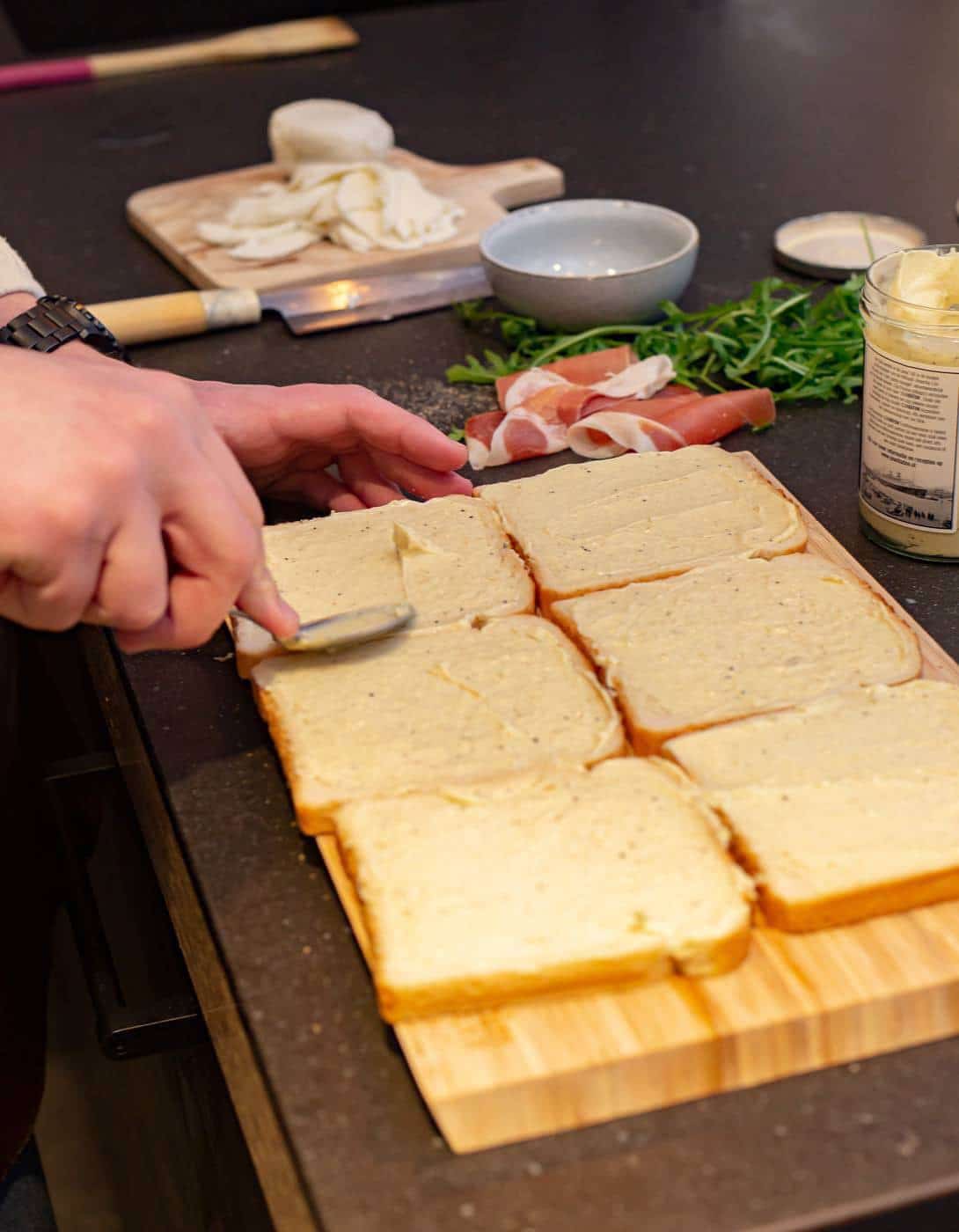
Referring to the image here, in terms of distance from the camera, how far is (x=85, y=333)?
186 cm

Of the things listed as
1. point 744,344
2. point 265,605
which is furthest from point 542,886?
point 744,344

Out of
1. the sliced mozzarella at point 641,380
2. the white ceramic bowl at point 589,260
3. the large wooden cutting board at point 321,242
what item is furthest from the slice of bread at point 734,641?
the large wooden cutting board at point 321,242

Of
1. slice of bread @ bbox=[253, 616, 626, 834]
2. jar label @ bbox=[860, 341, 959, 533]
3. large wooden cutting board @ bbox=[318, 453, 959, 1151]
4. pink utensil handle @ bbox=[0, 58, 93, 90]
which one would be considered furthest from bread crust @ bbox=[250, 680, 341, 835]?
pink utensil handle @ bbox=[0, 58, 93, 90]

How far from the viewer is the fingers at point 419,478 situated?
1742 millimetres

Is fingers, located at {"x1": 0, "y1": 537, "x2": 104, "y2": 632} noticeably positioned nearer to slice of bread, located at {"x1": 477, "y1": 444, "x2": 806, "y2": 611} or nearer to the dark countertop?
the dark countertop

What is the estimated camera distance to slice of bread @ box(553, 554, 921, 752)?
4.36 feet

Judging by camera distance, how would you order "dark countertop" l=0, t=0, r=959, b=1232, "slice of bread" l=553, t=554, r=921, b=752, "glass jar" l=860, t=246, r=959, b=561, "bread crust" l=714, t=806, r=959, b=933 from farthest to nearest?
"glass jar" l=860, t=246, r=959, b=561 < "slice of bread" l=553, t=554, r=921, b=752 < "bread crust" l=714, t=806, r=959, b=933 < "dark countertop" l=0, t=0, r=959, b=1232

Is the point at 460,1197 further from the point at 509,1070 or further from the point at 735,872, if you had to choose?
the point at 735,872

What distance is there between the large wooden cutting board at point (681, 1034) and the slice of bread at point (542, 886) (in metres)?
0.02

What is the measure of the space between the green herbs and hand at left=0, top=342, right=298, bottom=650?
980 mm

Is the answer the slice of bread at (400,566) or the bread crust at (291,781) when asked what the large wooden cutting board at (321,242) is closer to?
the slice of bread at (400,566)

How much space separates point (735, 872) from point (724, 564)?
47 cm

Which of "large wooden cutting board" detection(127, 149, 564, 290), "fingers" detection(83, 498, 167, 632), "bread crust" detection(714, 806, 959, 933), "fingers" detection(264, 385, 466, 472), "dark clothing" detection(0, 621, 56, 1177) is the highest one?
"fingers" detection(83, 498, 167, 632)

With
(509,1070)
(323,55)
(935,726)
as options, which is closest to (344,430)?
(935,726)
